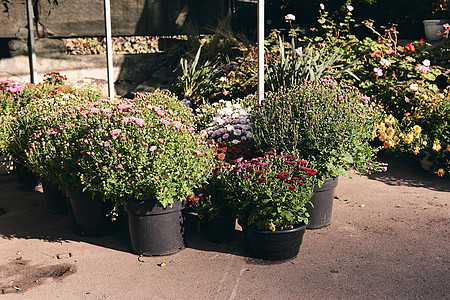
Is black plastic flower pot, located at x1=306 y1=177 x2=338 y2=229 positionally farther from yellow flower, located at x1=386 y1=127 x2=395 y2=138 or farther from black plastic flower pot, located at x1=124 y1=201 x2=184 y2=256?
yellow flower, located at x1=386 y1=127 x2=395 y2=138

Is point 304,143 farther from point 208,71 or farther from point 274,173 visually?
point 208,71

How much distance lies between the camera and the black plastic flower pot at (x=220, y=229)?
12.7 feet

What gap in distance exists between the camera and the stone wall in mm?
8766

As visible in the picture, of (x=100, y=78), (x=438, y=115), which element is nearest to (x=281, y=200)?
(x=438, y=115)

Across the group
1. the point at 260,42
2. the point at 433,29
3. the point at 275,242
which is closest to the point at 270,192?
the point at 275,242

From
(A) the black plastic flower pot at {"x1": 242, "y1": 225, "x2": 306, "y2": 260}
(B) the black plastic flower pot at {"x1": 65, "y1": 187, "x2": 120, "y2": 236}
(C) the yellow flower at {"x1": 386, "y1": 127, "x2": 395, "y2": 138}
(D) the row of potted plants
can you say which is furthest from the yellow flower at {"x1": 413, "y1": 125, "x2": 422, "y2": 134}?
(B) the black plastic flower pot at {"x1": 65, "y1": 187, "x2": 120, "y2": 236}

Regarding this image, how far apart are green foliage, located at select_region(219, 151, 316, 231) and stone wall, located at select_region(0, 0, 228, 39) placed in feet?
19.4

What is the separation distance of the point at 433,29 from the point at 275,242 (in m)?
5.57

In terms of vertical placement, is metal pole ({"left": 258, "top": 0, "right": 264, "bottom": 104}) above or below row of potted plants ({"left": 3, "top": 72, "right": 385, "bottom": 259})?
above

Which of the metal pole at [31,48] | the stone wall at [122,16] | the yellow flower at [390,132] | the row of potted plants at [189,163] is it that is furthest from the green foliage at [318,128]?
the metal pole at [31,48]

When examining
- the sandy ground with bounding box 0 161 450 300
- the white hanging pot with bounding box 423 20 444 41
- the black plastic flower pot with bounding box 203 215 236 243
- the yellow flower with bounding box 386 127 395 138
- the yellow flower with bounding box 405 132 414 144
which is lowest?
the sandy ground with bounding box 0 161 450 300

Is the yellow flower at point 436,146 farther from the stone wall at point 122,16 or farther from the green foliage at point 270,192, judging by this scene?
the stone wall at point 122,16

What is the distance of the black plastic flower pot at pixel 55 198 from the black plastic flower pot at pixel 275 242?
204cm

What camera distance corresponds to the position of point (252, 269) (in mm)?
3471
